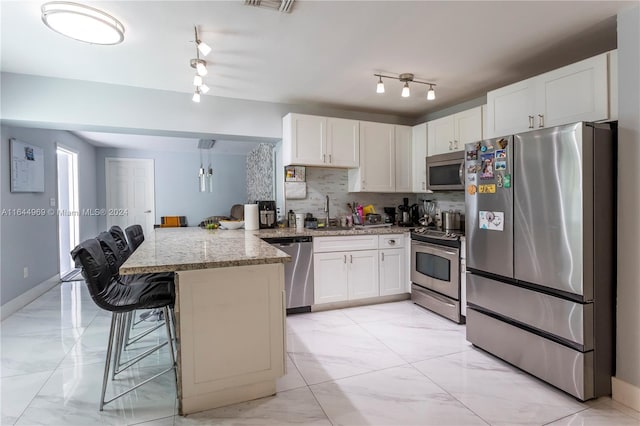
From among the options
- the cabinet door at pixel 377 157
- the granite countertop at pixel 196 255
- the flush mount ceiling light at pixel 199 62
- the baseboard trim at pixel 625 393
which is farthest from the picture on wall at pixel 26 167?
the baseboard trim at pixel 625 393

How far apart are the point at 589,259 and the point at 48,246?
223 inches

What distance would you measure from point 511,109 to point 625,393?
2056mm

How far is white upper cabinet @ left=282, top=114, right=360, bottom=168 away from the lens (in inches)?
146

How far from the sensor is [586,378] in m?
1.93

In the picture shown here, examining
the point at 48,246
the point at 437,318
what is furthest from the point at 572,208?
the point at 48,246

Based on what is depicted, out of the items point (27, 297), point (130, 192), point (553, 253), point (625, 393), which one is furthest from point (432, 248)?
point (130, 192)

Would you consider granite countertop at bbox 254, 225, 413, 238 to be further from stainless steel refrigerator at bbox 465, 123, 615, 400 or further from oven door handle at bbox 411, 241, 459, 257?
stainless steel refrigerator at bbox 465, 123, 615, 400

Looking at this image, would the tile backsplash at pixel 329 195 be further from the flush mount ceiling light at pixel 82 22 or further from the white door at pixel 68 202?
the white door at pixel 68 202

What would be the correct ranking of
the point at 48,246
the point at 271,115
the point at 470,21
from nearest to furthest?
the point at 470,21
the point at 271,115
the point at 48,246

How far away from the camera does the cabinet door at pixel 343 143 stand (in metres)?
3.86

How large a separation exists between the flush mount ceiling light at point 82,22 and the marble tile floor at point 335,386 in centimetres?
221

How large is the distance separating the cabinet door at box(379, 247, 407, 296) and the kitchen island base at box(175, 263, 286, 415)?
6.45 ft

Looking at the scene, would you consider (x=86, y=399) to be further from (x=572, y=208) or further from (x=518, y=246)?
(x=572, y=208)

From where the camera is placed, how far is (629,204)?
194 centimetres
